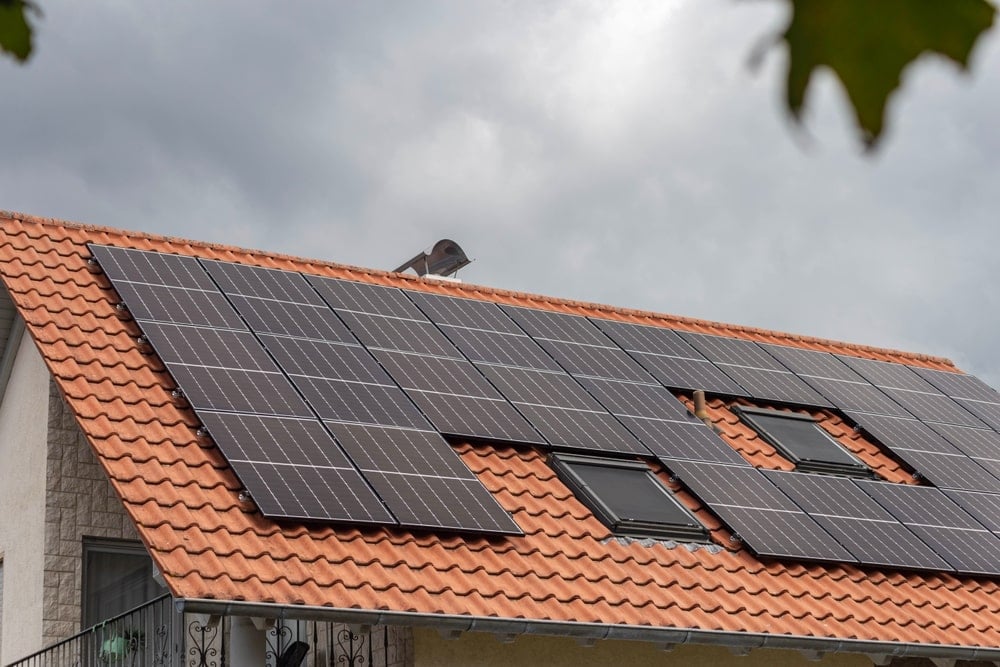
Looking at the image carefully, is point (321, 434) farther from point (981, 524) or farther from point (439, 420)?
point (981, 524)

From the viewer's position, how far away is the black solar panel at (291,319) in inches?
502

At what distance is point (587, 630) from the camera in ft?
32.7

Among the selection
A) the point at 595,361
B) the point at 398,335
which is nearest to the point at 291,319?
the point at 398,335

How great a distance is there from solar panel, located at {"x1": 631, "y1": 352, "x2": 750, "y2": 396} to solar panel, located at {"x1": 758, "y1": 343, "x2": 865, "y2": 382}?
149 cm

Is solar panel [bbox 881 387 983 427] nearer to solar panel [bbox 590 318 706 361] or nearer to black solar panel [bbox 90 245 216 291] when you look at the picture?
solar panel [bbox 590 318 706 361]

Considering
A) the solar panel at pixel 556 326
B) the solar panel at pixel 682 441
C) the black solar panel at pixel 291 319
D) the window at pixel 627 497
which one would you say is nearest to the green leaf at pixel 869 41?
the window at pixel 627 497

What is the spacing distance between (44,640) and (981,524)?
8.56m

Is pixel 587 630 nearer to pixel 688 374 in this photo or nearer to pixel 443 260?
pixel 688 374

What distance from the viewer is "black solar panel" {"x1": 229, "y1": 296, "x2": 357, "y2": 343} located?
12.8m

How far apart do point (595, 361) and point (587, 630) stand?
496cm

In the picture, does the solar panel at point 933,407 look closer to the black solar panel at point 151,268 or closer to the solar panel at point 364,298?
the solar panel at point 364,298

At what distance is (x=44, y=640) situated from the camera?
1139 cm

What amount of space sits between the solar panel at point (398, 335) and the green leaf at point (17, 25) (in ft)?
36.4

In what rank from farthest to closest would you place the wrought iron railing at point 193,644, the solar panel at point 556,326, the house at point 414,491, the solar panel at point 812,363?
the solar panel at point 812,363
the solar panel at point 556,326
the wrought iron railing at point 193,644
the house at point 414,491
